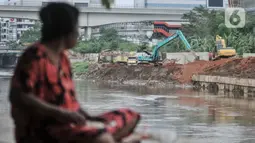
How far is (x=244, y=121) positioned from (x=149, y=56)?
111 ft

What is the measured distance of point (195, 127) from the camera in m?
15.0

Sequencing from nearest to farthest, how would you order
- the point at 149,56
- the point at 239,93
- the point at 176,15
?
the point at 239,93
the point at 149,56
the point at 176,15

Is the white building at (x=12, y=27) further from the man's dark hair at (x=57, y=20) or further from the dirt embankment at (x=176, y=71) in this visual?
the man's dark hair at (x=57, y=20)

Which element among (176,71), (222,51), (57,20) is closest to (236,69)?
(222,51)

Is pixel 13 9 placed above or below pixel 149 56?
above

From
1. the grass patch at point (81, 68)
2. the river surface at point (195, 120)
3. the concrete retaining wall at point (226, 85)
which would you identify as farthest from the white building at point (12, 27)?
the river surface at point (195, 120)

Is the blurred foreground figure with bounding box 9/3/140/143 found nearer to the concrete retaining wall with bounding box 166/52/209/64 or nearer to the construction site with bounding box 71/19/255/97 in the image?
the construction site with bounding box 71/19/255/97

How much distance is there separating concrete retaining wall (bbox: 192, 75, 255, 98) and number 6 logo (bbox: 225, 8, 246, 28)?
61.9ft

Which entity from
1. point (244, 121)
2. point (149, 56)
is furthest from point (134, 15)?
point (244, 121)

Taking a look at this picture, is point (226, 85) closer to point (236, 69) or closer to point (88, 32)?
point (236, 69)

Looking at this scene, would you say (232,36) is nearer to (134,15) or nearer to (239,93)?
(239,93)

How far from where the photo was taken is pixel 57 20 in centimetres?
333

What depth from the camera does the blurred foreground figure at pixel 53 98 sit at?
10.3 ft

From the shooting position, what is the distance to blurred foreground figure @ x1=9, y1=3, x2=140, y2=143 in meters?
3.14
